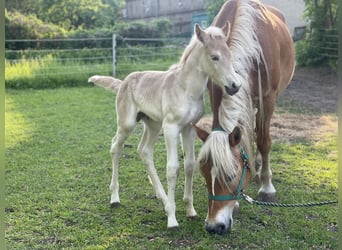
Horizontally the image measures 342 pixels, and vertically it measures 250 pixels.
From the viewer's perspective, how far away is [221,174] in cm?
254

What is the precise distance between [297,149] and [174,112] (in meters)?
2.82

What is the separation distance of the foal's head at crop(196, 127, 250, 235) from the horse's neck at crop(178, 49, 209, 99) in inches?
16.1

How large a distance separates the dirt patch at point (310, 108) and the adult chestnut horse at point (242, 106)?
203cm

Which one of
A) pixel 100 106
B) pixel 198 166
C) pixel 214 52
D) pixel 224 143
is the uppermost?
pixel 214 52

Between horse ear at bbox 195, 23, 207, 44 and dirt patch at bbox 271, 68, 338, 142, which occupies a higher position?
horse ear at bbox 195, 23, 207, 44

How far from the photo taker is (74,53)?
1284 cm

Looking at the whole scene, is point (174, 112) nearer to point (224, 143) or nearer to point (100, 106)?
point (224, 143)

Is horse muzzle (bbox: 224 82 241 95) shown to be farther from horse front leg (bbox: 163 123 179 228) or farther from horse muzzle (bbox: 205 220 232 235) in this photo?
horse muzzle (bbox: 205 220 232 235)

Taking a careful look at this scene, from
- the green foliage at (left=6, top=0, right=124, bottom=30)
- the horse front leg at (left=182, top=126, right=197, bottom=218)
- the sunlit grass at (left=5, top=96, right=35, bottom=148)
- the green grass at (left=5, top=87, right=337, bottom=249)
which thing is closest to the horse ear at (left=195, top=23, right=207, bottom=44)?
the horse front leg at (left=182, top=126, right=197, bottom=218)

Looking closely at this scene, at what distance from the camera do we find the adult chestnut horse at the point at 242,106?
2576mm

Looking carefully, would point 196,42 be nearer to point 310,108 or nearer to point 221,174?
point 221,174

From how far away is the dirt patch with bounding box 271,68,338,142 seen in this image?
5.99 m

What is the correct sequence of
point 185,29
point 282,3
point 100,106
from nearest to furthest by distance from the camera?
point 100,106, point 282,3, point 185,29

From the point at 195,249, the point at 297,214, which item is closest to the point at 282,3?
the point at 297,214
